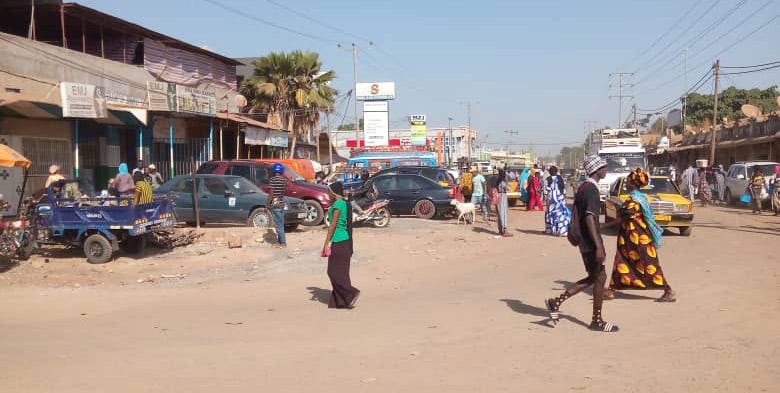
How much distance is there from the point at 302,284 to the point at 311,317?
2.69 meters

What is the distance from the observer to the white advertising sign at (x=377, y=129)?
60.7m

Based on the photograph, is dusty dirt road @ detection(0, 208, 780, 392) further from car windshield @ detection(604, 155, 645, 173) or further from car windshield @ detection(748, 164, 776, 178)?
car windshield @ detection(748, 164, 776, 178)

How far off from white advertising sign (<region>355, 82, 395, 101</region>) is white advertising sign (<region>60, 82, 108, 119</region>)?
44517mm

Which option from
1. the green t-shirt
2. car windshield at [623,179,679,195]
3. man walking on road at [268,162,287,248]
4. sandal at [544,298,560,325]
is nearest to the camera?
sandal at [544,298,560,325]

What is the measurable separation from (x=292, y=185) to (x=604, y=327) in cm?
1201

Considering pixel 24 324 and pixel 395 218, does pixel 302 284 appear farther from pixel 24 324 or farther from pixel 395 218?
pixel 395 218

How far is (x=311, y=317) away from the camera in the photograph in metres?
8.41

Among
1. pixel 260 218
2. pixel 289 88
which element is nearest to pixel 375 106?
pixel 289 88

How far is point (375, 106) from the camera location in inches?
2398

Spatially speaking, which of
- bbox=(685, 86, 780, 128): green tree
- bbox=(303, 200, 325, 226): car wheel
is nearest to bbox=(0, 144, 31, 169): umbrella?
bbox=(303, 200, 325, 226): car wheel

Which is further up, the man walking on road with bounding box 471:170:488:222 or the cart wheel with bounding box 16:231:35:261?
the man walking on road with bounding box 471:170:488:222

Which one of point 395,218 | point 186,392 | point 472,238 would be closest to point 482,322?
point 186,392

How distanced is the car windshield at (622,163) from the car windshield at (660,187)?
880 cm

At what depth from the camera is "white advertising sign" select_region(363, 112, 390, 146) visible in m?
60.7
